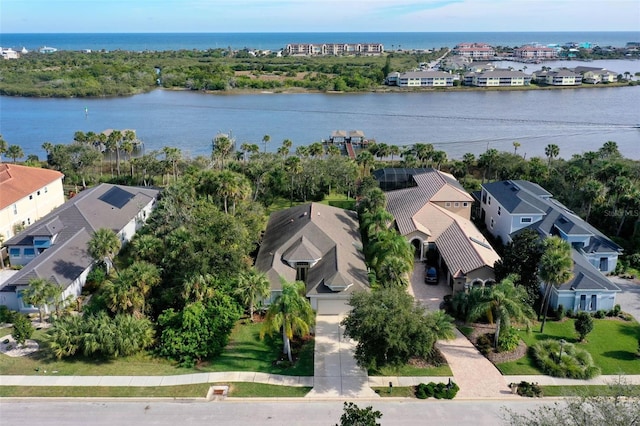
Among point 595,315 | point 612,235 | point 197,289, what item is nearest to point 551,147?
point 612,235

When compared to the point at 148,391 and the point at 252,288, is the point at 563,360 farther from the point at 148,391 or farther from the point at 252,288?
the point at 148,391

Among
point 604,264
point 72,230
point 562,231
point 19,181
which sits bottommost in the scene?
point 604,264

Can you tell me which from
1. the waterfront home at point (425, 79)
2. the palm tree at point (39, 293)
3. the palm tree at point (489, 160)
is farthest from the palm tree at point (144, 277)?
the waterfront home at point (425, 79)

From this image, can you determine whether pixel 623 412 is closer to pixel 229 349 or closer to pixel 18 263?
pixel 229 349

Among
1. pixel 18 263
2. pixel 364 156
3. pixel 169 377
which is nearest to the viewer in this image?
pixel 169 377

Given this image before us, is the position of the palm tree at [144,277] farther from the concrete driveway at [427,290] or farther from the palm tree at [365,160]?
the palm tree at [365,160]

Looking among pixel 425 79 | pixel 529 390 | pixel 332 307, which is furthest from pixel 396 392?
pixel 425 79
